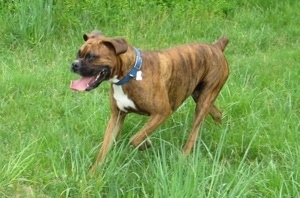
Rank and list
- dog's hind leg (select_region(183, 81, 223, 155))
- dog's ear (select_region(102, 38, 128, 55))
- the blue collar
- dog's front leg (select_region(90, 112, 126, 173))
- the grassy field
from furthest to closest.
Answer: dog's hind leg (select_region(183, 81, 223, 155)) → dog's front leg (select_region(90, 112, 126, 173)) → the blue collar → dog's ear (select_region(102, 38, 128, 55)) → the grassy field

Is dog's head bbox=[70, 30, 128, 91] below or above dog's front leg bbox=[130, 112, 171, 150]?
above

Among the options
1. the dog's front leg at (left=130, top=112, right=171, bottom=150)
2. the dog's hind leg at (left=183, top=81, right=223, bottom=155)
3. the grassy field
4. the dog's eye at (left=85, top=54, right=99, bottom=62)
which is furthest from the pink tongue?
the dog's hind leg at (left=183, top=81, right=223, bottom=155)

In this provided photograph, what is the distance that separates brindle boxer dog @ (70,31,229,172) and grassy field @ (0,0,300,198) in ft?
0.55

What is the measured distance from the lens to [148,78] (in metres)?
5.20

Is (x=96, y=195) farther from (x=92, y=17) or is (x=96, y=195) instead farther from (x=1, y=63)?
(x=92, y=17)

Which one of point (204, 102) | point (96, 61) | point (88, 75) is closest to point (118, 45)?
point (96, 61)

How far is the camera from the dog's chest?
17.0 feet

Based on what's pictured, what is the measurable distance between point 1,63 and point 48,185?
2868 millimetres

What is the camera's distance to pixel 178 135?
591 cm

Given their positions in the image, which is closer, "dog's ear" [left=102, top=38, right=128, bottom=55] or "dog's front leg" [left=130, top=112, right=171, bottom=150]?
"dog's ear" [left=102, top=38, right=128, bottom=55]

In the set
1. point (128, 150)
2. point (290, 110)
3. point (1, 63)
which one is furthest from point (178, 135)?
point (1, 63)

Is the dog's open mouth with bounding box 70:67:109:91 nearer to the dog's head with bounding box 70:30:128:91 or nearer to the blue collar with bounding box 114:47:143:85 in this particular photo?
the dog's head with bounding box 70:30:128:91

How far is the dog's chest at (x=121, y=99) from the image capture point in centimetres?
519

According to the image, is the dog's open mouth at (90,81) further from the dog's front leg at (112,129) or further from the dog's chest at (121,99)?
the dog's front leg at (112,129)
